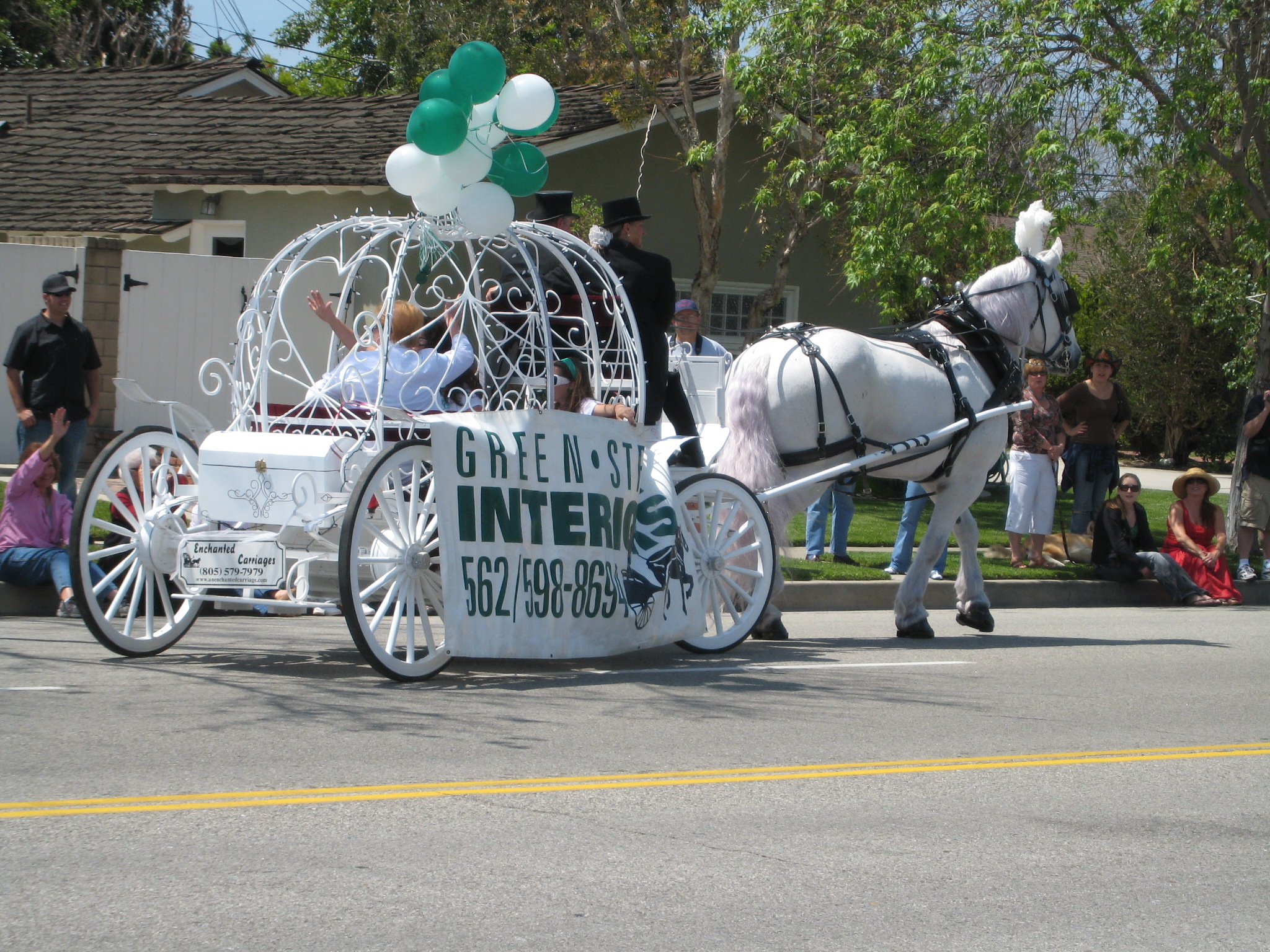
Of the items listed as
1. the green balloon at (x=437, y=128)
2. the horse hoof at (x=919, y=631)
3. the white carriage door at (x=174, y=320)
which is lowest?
the horse hoof at (x=919, y=631)

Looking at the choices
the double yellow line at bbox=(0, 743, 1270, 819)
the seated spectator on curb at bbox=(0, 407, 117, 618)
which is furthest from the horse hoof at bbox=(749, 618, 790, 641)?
the seated spectator on curb at bbox=(0, 407, 117, 618)

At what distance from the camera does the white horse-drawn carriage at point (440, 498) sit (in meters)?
6.83

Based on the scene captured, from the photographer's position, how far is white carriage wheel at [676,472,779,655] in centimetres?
820

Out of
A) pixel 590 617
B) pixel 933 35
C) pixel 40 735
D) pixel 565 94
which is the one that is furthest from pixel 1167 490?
pixel 40 735

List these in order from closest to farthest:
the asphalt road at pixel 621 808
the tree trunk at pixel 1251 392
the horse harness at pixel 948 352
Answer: the asphalt road at pixel 621 808, the horse harness at pixel 948 352, the tree trunk at pixel 1251 392

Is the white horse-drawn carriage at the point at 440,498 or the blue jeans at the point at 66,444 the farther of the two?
the blue jeans at the point at 66,444

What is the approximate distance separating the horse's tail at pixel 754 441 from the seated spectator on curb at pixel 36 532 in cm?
410

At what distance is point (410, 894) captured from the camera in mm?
4008

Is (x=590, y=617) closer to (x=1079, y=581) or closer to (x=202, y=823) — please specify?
(x=202, y=823)

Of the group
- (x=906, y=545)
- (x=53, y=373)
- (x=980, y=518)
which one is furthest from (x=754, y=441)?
(x=980, y=518)

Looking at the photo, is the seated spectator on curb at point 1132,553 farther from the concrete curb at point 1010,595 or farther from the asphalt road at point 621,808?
the asphalt road at point 621,808

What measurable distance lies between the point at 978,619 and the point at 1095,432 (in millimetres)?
4350

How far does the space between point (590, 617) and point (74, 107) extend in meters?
20.7

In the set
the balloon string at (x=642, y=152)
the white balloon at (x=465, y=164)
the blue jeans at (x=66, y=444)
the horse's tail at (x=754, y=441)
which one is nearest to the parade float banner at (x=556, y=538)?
the horse's tail at (x=754, y=441)
